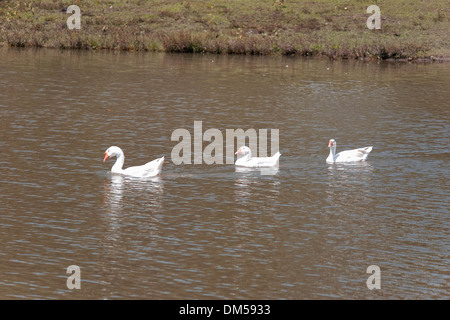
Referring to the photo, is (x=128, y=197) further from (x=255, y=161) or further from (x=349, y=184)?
(x=349, y=184)

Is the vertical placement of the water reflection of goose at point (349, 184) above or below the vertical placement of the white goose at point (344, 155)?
below

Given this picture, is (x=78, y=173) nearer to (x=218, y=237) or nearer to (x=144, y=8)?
(x=218, y=237)

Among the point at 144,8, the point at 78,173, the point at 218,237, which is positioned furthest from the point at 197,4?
the point at 218,237

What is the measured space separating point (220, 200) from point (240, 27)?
37.5 metres

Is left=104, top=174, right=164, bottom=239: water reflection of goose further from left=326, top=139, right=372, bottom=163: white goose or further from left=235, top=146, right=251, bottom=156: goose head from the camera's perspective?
left=326, top=139, right=372, bottom=163: white goose

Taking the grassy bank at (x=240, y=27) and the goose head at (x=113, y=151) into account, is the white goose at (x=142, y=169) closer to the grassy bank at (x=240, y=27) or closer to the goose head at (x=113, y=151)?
the goose head at (x=113, y=151)

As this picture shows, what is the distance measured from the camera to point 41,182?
17984 millimetres

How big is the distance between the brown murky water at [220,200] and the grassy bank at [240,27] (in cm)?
1423

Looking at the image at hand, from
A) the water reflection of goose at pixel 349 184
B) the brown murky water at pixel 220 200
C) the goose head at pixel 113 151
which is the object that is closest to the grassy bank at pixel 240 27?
the brown murky water at pixel 220 200

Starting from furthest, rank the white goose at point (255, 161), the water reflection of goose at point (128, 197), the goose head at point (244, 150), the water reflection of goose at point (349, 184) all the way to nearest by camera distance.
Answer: the goose head at point (244, 150) < the white goose at point (255, 161) < the water reflection of goose at point (349, 184) < the water reflection of goose at point (128, 197)

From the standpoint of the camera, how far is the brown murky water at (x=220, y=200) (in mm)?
12422

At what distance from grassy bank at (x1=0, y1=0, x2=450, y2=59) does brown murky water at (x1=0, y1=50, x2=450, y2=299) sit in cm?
1423

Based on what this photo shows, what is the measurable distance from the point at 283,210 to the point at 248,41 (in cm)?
3233

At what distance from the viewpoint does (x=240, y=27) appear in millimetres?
53344
